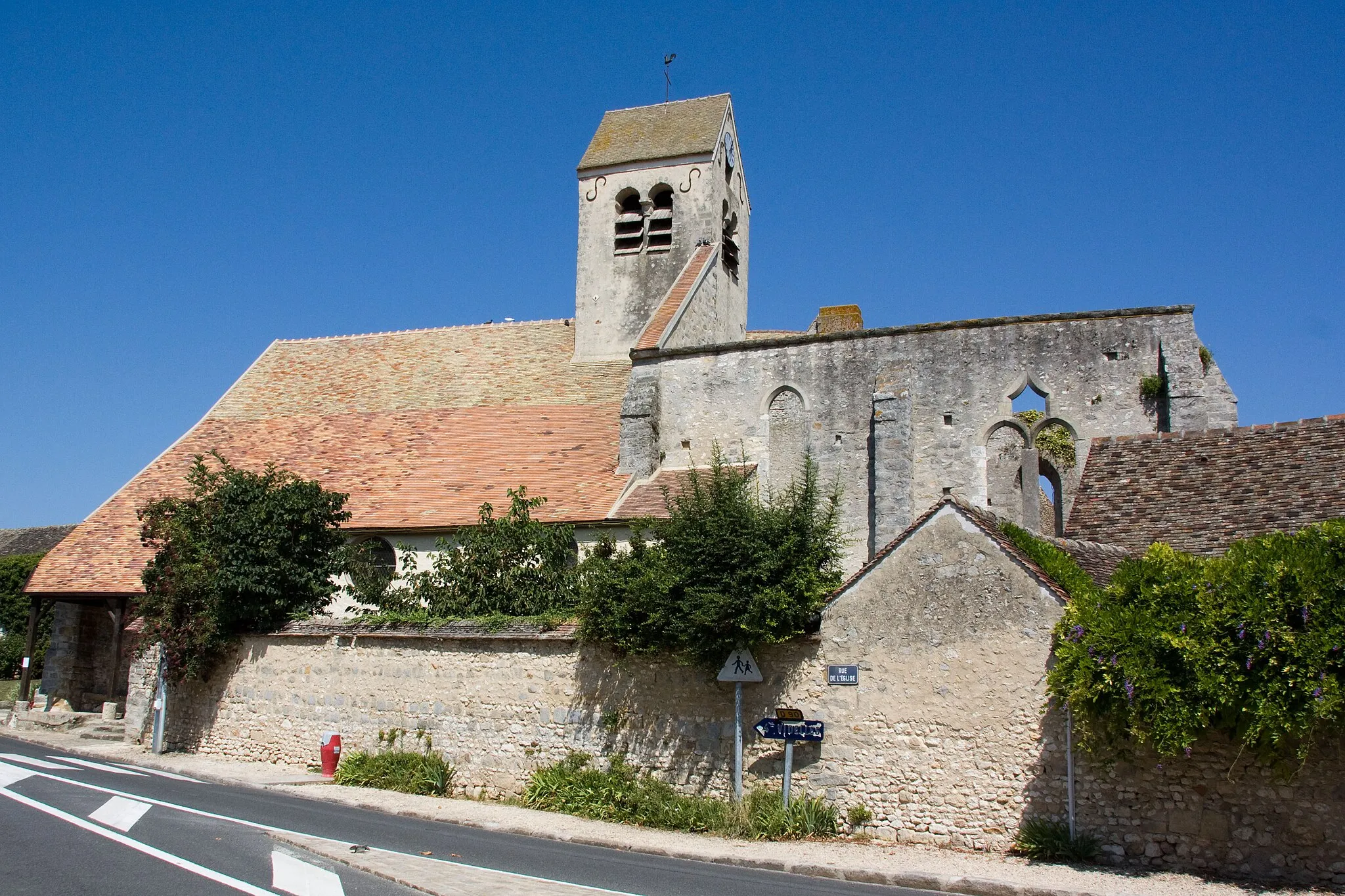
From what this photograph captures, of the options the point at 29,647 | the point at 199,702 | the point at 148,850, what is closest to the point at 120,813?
the point at 148,850

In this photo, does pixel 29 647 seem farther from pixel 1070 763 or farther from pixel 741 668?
pixel 1070 763

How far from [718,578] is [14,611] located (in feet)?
107

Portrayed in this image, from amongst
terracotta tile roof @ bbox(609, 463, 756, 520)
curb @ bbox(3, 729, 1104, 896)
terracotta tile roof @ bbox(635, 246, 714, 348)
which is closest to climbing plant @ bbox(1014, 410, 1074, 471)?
terracotta tile roof @ bbox(609, 463, 756, 520)

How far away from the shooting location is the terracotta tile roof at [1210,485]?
1127cm

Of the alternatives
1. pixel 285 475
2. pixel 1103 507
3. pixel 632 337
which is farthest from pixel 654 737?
pixel 632 337

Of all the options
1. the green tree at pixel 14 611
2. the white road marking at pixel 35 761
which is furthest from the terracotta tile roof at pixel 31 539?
the white road marking at pixel 35 761

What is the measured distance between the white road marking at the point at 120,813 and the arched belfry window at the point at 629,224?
17199mm

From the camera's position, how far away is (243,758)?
16203mm

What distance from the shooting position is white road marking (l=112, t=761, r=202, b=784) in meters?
14.4

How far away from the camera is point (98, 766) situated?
51.6ft

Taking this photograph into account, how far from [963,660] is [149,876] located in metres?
7.03

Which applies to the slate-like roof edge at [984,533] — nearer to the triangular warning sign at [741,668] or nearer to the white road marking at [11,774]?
the triangular warning sign at [741,668]

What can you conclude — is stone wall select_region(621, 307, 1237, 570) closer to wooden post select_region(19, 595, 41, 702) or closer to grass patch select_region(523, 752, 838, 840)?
grass patch select_region(523, 752, 838, 840)

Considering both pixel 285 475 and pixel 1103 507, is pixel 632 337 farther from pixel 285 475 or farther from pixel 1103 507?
pixel 1103 507
